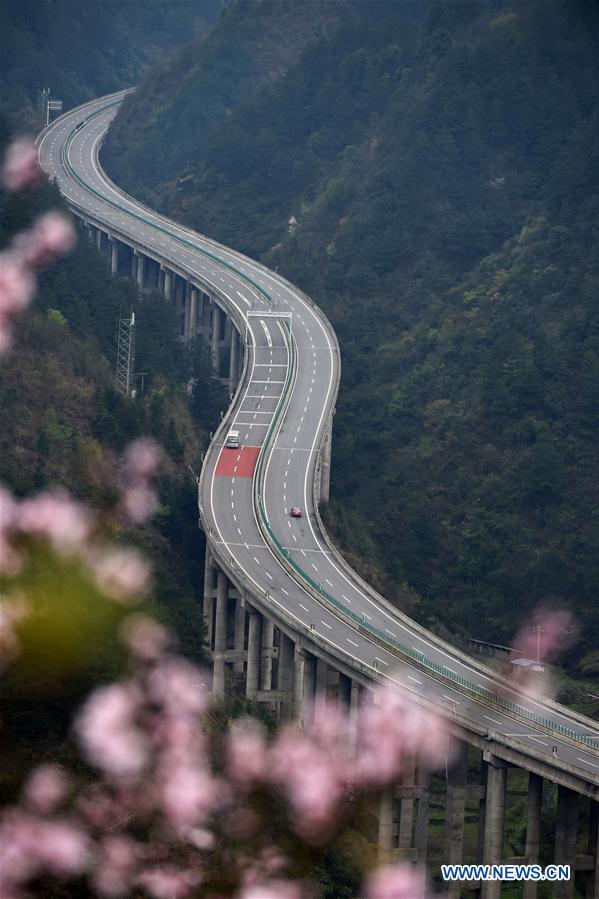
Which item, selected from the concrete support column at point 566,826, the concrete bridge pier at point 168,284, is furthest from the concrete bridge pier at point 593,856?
the concrete bridge pier at point 168,284

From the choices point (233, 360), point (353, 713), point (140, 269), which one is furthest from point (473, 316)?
point (353, 713)

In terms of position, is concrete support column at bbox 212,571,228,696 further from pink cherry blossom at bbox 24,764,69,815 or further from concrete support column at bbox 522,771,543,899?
pink cherry blossom at bbox 24,764,69,815

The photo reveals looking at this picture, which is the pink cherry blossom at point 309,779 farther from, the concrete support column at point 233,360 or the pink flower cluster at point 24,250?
the concrete support column at point 233,360

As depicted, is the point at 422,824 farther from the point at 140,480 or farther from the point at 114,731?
the point at 140,480

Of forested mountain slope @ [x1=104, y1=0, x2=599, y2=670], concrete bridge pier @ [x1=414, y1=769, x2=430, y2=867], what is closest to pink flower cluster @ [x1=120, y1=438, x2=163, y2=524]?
forested mountain slope @ [x1=104, y1=0, x2=599, y2=670]

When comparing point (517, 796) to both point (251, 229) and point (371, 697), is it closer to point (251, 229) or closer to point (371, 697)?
point (371, 697)
